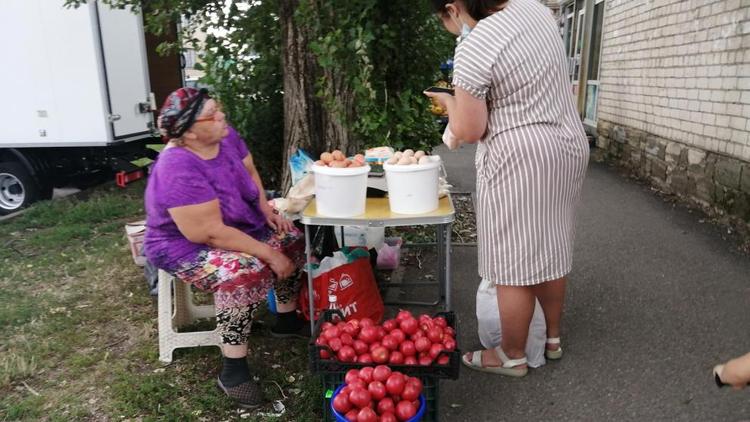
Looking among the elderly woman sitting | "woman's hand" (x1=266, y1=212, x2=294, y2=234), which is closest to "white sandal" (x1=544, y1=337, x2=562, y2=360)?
the elderly woman sitting

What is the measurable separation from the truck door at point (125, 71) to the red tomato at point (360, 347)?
16.4 ft

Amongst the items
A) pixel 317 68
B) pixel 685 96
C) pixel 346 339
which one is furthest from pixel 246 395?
pixel 685 96

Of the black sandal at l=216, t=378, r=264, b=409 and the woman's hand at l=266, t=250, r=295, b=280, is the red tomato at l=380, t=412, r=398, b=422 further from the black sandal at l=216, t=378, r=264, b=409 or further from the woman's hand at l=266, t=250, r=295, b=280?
the woman's hand at l=266, t=250, r=295, b=280

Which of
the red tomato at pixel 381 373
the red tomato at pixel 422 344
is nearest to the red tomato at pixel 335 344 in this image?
the red tomato at pixel 381 373

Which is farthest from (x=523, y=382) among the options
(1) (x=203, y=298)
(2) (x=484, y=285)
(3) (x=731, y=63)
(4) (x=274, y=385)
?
(3) (x=731, y=63)

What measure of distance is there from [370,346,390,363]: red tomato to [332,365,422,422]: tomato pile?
0.25ft

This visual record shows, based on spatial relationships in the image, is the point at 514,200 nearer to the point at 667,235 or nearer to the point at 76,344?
the point at 76,344

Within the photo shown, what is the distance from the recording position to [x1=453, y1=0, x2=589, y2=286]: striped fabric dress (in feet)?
7.50

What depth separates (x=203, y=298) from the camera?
160 inches

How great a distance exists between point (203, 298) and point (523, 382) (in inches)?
93.7

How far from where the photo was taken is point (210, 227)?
2.58 meters

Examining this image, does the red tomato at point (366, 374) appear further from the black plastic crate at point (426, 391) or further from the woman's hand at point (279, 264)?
the woman's hand at point (279, 264)

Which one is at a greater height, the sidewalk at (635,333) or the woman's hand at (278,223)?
the woman's hand at (278,223)

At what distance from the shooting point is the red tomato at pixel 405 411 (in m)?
2.11
